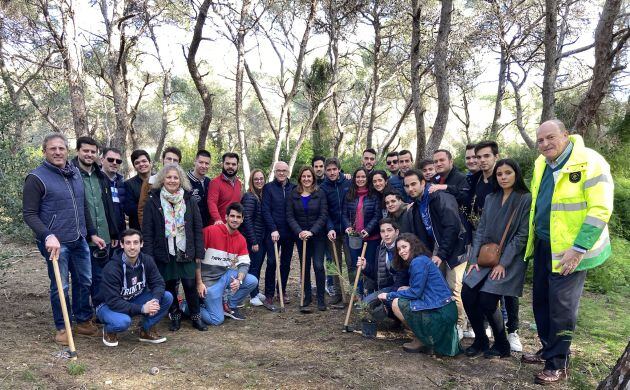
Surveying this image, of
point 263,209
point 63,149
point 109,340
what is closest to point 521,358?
point 263,209

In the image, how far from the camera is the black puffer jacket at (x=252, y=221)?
6.02 metres

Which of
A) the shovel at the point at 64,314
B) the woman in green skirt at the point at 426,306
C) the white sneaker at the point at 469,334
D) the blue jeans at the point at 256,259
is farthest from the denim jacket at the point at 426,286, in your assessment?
the shovel at the point at 64,314

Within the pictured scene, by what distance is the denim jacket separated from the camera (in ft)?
13.8

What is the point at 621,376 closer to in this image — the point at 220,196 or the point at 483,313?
the point at 483,313

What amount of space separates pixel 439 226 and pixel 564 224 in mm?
1338

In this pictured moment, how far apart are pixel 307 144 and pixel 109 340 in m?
15.0

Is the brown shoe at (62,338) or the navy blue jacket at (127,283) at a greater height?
the navy blue jacket at (127,283)

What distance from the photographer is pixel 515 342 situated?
14.8ft

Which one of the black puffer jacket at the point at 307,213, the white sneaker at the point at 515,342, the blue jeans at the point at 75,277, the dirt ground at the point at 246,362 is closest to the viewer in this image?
the dirt ground at the point at 246,362

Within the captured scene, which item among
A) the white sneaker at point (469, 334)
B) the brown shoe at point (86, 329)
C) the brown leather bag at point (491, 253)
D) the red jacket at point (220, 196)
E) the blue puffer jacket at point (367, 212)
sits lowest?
the white sneaker at point (469, 334)

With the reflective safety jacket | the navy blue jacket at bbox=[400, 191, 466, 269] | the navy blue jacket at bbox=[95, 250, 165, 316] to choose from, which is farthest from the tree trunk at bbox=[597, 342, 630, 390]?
the navy blue jacket at bbox=[95, 250, 165, 316]

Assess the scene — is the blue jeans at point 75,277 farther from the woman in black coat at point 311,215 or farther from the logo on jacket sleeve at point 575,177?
the logo on jacket sleeve at point 575,177

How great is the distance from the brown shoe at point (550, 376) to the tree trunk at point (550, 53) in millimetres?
7039

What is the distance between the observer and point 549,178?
371 cm
